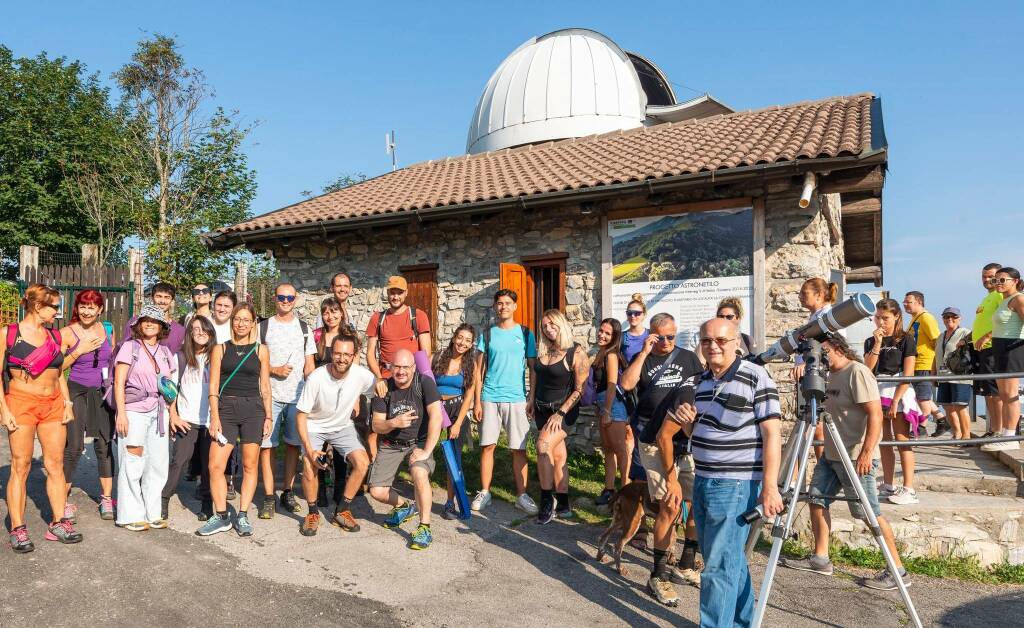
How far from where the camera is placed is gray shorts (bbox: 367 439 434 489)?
17.3ft

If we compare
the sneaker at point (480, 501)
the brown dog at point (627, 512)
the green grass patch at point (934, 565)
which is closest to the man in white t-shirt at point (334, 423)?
the sneaker at point (480, 501)

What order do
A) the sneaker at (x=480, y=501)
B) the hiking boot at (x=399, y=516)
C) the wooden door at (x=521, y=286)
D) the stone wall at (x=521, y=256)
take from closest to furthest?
1. the hiking boot at (x=399, y=516)
2. the sneaker at (x=480, y=501)
3. the stone wall at (x=521, y=256)
4. the wooden door at (x=521, y=286)

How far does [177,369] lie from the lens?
210 inches

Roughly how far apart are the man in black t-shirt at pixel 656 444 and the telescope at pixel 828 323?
0.55 metres

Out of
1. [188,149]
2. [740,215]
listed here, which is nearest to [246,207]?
[188,149]

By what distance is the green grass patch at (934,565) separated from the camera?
4.65 m

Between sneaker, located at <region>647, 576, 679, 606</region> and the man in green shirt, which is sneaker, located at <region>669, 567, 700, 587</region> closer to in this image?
sneaker, located at <region>647, 576, 679, 606</region>

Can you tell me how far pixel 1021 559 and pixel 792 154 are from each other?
13.4 feet

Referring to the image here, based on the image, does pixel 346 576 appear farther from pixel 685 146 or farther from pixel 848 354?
pixel 685 146

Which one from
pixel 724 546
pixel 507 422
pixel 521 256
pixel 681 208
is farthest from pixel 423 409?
pixel 681 208

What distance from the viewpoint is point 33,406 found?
180 inches

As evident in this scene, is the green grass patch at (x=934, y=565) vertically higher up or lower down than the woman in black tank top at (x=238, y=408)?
lower down

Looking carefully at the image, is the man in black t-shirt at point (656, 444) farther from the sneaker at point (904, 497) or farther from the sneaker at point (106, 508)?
the sneaker at point (106, 508)

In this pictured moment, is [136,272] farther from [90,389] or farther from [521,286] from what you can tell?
[521,286]
